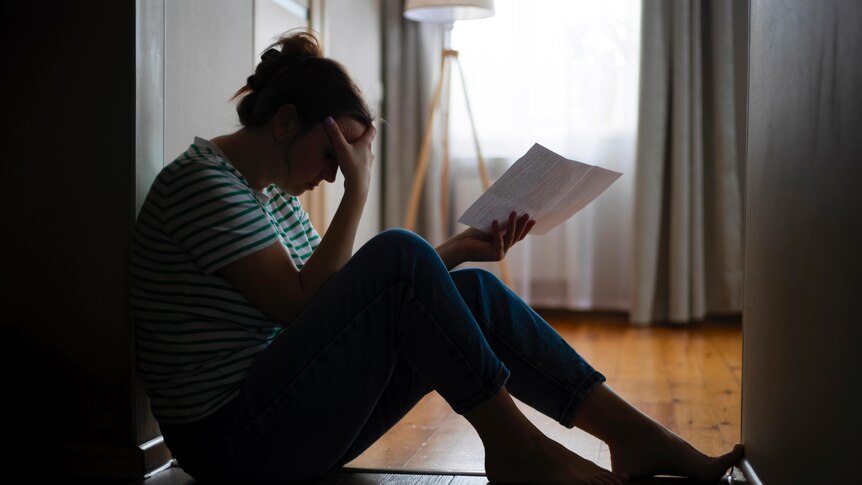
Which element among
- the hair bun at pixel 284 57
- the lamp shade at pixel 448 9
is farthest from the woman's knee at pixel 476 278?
the lamp shade at pixel 448 9

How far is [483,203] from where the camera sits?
139 cm

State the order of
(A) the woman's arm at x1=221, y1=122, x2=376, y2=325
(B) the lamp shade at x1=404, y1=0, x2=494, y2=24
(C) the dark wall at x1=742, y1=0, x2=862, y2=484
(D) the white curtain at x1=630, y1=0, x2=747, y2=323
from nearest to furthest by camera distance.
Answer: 1. (C) the dark wall at x1=742, y1=0, x2=862, y2=484
2. (A) the woman's arm at x1=221, y1=122, x2=376, y2=325
3. (B) the lamp shade at x1=404, y1=0, x2=494, y2=24
4. (D) the white curtain at x1=630, y1=0, x2=747, y2=323

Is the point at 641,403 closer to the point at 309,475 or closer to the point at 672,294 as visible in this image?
the point at 309,475

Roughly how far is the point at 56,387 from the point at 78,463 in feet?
0.41

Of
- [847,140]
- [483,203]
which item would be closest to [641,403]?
[483,203]

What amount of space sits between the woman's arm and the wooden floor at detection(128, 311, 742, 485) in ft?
1.08

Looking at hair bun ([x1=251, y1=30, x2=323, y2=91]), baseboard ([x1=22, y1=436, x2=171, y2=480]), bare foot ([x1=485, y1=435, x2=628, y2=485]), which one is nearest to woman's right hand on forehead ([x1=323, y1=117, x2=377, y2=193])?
hair bun ([x1=251, y1=30, x2=323, y2=91])

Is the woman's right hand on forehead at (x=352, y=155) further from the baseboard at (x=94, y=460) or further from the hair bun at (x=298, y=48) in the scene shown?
the baseboard at (x=94, y=460)

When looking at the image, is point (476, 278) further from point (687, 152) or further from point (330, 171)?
point (687, 152)

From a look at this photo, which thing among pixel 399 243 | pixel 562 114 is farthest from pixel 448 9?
pixel 399 243

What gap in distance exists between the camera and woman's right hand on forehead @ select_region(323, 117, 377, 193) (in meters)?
1.31

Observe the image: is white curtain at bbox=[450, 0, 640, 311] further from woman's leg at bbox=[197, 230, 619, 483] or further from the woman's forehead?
woman's leg at bbox=[197, 230, 619, 483]

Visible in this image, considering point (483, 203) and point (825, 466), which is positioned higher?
point (483, 203)

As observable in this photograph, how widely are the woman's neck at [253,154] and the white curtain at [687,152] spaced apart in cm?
239
